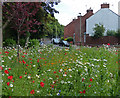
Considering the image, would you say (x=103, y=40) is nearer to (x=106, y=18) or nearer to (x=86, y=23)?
(x=106, y=18)

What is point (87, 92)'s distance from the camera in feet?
9.79

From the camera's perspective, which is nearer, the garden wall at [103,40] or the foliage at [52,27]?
the foliage at [52,27]

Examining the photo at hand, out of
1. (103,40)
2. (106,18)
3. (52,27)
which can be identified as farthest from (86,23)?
(52,27)

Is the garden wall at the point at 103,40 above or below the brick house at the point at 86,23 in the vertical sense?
below

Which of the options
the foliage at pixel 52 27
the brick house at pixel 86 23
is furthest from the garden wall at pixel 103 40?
the foliage at pixel 52 27

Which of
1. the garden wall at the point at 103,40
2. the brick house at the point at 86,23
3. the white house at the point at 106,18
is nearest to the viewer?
the garden wall at the point at 103,40

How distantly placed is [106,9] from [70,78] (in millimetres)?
23641

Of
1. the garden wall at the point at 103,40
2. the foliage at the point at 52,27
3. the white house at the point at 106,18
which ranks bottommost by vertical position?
the garden wall at the point at 103,40

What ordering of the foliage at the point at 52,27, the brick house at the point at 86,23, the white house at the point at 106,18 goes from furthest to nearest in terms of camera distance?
the brick house at the point at 86,23
the white house at the point at 106,18
the foliage at the point at 52,27

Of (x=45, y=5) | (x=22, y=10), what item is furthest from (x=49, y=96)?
(x=45, y=5)

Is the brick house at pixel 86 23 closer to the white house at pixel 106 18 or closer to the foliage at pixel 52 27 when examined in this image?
the white house at pixel 106 18

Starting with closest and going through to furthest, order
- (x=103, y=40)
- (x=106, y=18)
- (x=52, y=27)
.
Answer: (x=52, y=27) → (x=103, y=40) → (x=106, y=18)

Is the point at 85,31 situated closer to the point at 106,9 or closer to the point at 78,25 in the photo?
the point at 78,25

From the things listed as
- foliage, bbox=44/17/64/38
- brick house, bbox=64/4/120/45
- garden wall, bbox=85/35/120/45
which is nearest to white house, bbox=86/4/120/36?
brick house, bbox=64/4/120/45
